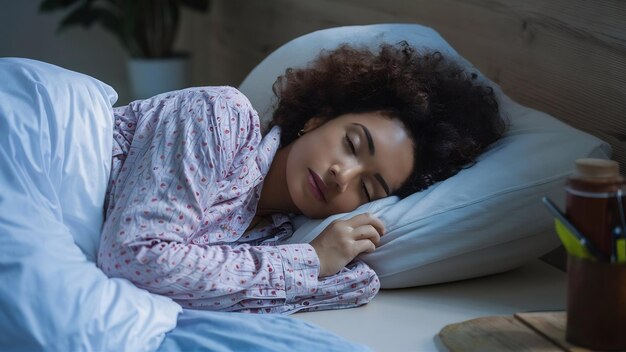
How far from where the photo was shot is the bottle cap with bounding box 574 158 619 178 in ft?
3.60

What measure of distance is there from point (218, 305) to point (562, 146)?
63 cm

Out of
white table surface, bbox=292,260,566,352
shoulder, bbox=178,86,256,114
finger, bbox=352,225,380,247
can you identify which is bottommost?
white table surface, bbox=292,260,566,352

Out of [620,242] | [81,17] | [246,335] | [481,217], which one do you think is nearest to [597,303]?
[620,242]

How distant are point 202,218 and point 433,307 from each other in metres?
0.39

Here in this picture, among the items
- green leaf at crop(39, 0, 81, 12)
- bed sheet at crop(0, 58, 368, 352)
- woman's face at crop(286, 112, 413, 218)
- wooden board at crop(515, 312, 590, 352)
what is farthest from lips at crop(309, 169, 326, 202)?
green leaf at crop(39, 0, 81, 12)

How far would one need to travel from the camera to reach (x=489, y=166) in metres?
1.48

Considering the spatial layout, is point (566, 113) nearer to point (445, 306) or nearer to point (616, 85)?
point (616, 85)

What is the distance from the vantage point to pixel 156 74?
3855 mm

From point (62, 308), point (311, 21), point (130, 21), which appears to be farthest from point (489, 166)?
point (130, 21)

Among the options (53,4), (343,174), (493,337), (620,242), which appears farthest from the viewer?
(53,4)

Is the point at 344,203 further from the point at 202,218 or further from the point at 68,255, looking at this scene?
the point at 68,255

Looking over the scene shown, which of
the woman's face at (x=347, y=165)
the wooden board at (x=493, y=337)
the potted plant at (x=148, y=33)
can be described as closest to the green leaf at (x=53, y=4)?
the potted plant at (x=148, y=33)

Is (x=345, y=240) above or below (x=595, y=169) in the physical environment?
below

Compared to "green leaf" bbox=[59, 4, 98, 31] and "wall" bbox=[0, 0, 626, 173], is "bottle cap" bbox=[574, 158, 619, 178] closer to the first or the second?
"wall" bbox=[0, 0, 626, 173]
